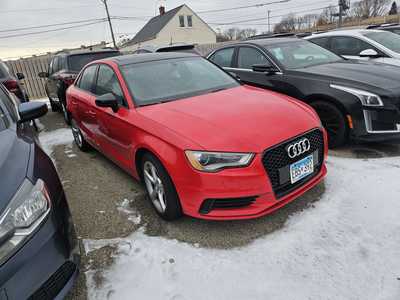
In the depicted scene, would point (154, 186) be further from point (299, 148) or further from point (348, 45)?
point (348, 45)

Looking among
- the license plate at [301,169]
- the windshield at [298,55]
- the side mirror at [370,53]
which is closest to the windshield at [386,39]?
the side mirror at [370,53]

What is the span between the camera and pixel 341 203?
2930mm

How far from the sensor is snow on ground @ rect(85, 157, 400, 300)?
2045 mm

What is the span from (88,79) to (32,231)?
3301 millimetres

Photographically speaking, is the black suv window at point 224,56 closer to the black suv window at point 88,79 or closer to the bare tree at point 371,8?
the black suv window at point 88,79

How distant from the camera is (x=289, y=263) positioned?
2.27 meters

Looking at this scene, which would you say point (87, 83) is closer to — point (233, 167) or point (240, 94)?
point (240, 94)

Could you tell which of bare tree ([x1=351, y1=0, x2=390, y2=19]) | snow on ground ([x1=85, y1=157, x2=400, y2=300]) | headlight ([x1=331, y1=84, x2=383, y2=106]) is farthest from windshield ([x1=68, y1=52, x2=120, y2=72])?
bare tree ([x1=351, y1=0, x2=390, y2=19])

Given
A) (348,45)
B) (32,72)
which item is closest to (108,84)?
(348,45)

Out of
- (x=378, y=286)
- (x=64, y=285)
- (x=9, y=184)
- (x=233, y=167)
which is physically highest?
(x=9, y=184)

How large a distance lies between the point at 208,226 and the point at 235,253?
1.42ft

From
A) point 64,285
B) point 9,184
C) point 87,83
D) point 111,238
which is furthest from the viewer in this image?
point 87,83

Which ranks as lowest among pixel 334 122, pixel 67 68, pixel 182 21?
pixel 334 122

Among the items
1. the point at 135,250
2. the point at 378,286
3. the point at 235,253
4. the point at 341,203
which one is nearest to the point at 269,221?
the point at 235,253
